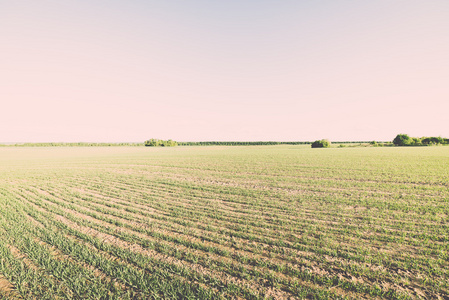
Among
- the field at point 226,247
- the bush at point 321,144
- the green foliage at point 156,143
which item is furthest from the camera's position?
the green foliage at point 156,143

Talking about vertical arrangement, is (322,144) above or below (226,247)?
above

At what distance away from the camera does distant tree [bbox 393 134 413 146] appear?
323ft

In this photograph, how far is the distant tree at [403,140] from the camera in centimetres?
9856

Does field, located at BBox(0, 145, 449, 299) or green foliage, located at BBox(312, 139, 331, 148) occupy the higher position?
green foliage, located at BBox(312, 139, 331, 148)

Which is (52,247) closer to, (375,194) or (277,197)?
(277,197)

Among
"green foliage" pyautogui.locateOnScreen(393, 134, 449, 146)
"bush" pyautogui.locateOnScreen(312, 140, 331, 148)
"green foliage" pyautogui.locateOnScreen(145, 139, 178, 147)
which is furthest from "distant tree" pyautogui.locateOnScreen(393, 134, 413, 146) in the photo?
"green foliage" pyautogui.locateOnScreen(145, 139, 178, 147)

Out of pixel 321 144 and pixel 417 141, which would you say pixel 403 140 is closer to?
pixel 417 141

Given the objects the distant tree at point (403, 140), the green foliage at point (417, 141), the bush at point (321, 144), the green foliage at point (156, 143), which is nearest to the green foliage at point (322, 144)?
the bush at point (321, 144)

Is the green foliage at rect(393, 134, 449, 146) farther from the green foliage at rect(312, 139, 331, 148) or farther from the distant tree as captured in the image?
the green foliage at rect(312, 139, 331, 148)

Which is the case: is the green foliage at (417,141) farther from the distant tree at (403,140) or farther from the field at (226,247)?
the field at (226,247)

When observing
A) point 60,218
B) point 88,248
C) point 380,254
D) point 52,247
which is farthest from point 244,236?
point 60,218

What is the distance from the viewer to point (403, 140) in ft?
326

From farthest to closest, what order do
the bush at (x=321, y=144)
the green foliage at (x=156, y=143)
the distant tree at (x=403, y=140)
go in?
the green foliage at (x=156, y=143)
the distant tree at (x=403, y=140)
the bush at (x=321, y=144)

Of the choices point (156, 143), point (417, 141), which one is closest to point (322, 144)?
point (417, 141)
